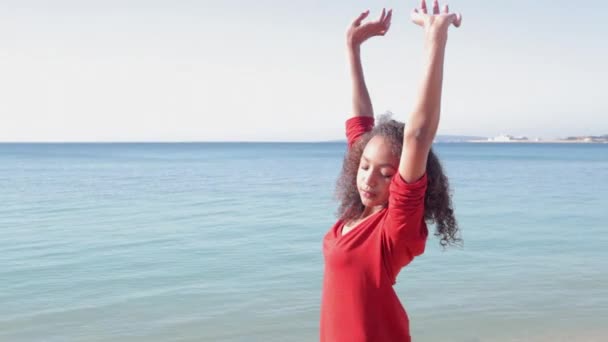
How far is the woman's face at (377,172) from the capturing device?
8.14 feet

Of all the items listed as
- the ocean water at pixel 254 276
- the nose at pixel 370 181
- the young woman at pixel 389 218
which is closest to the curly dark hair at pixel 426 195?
the young woman at pixel 389 218

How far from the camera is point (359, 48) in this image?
3.13 meters

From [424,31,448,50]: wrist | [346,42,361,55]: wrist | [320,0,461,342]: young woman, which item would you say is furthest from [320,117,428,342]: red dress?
[346,42,361,55]: wrist

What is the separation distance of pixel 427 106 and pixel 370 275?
59 centimetres

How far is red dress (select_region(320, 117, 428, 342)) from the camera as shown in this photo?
92.2 inches

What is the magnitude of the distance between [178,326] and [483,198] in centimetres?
1529

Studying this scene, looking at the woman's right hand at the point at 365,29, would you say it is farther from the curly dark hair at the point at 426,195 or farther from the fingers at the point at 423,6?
the fingers at the point at 423,6

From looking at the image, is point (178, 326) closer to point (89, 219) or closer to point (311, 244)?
point (311, 244)

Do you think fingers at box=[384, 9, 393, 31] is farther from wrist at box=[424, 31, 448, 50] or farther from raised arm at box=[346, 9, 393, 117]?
wrist at box=[424, 31, 448, 50]

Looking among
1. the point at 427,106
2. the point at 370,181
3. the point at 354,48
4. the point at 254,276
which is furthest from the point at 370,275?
the point at 254,276

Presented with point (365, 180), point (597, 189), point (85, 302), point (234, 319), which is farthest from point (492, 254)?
point (597, 189)

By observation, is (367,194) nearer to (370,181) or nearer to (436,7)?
(370,181)

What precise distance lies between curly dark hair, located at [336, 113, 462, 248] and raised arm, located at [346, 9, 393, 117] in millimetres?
269

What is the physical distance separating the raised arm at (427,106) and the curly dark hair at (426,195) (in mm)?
237
